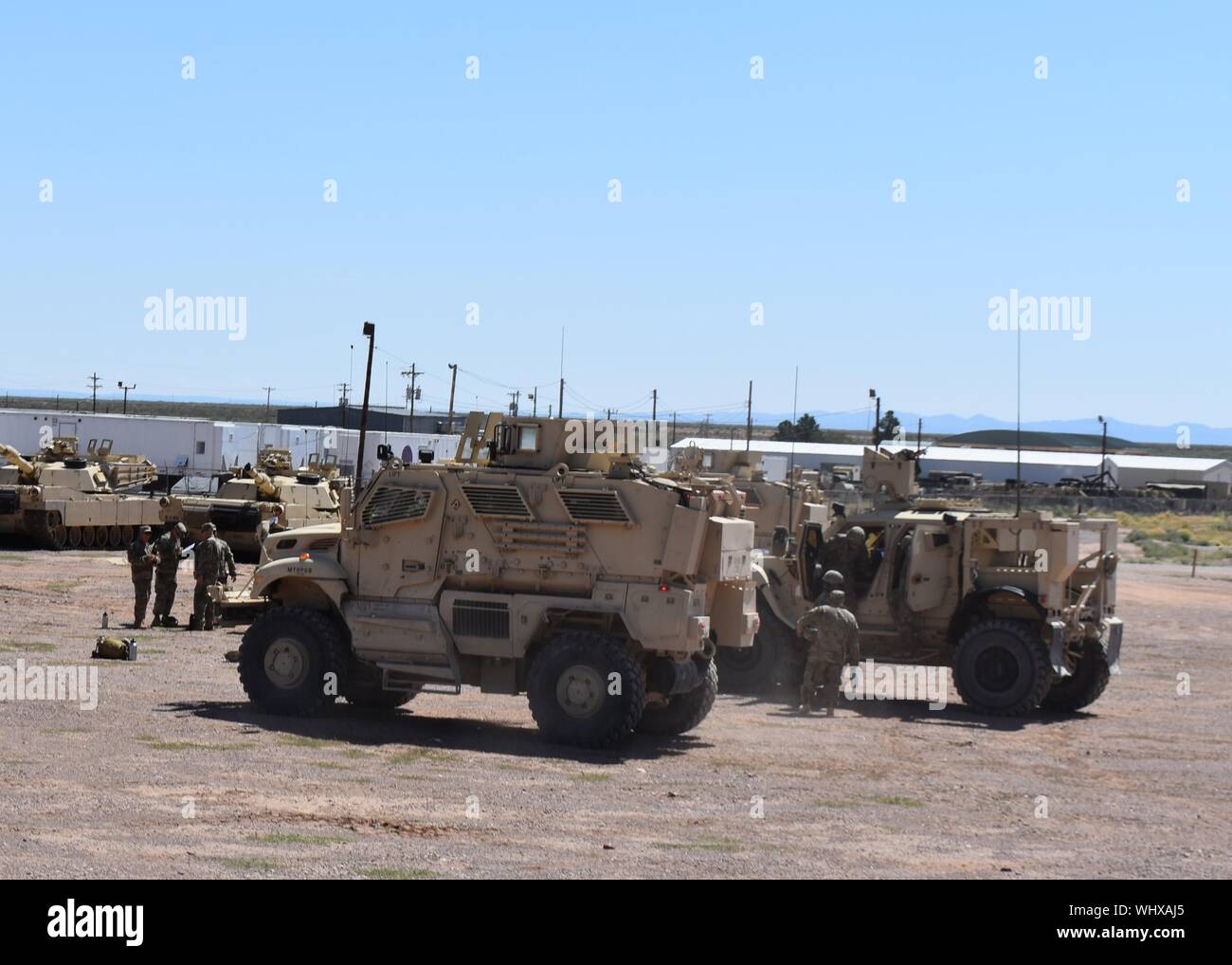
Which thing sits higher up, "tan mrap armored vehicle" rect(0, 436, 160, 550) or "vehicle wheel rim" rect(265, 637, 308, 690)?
"tan mrap armored vehicle" rect(0, 436, 160, 550)

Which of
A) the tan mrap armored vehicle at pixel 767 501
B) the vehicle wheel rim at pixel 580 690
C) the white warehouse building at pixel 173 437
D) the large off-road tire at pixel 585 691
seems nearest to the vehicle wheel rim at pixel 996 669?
the tan mrap armored vehicle at pixel 767 501

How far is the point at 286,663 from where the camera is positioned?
15305 mm

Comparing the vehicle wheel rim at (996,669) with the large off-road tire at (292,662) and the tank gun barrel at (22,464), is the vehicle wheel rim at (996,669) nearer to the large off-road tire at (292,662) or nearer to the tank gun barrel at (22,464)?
the large off-road tire at (292,662)

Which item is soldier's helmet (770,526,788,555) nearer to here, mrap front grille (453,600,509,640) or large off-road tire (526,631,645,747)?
large off-road tire (526,631,645,747)

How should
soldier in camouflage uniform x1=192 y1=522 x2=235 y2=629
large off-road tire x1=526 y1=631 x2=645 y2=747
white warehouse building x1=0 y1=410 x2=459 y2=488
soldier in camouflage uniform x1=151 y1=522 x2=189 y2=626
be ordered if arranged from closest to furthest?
large off-road tire x1=526 y1=631 x2=645 y2=747 < soldier in camouflage uniform x1=192 y1=522 x2=235 y2=629 < soldier in camouflage uniform x1=151 y1=522 x2=189 y2=626 < white warehouse building x1=0 y1=410 x2=459 y2=488

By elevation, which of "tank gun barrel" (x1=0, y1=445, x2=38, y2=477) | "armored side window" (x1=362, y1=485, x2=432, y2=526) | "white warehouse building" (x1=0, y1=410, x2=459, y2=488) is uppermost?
"white warehouse building" (x1=0, y1=410, x2=459, y2=488)

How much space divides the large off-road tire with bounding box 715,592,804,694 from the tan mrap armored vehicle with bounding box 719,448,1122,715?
0.6 inches

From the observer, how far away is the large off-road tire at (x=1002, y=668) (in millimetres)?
18047

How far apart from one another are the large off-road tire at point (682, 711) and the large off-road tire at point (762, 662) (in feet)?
12.9

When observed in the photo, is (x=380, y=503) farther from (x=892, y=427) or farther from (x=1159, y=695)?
(x=892, y=427)

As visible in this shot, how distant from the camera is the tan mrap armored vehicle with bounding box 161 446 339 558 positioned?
36.5 metres

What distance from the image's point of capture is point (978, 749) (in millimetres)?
15688

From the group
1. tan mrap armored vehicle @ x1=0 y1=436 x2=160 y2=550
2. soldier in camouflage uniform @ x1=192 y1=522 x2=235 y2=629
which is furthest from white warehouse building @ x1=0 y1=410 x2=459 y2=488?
soldier in camouflage uniform @ x1=192 y1=522 x2=235 y2=629
